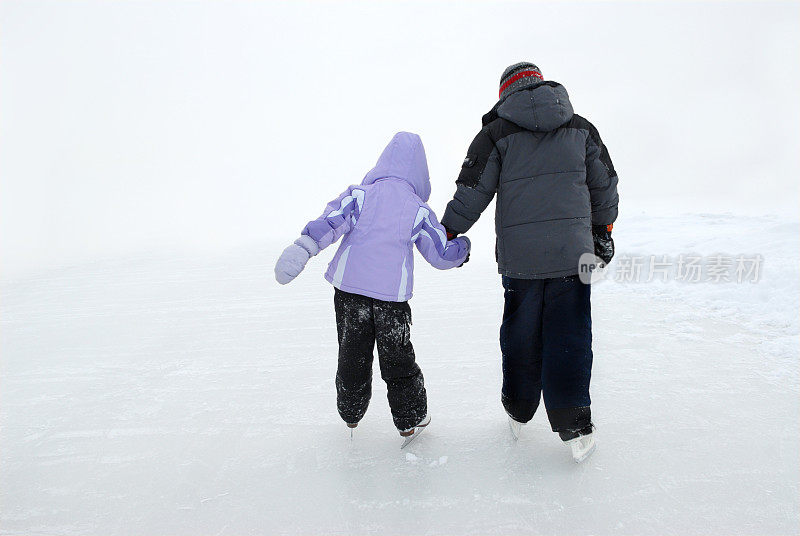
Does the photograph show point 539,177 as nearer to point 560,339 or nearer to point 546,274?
point 546,274

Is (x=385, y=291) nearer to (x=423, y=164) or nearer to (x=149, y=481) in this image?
(x=423, y=164)

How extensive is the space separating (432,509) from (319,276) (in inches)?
168

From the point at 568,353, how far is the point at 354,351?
35.5 inches

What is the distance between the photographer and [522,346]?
86.4 inches

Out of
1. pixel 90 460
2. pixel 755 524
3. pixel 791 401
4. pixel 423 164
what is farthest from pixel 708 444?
pixel 90 460

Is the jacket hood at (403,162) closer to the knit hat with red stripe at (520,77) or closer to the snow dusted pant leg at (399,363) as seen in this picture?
the knit hat with red stripe at (520,77)

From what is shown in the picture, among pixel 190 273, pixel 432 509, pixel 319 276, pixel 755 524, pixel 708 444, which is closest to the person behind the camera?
pixel 755 524

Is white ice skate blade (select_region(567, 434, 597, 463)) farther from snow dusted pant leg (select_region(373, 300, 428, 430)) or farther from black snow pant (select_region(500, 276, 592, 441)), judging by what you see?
snow dusted pant leg (select_region(373, 300, 428, 430))

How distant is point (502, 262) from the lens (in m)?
2.21

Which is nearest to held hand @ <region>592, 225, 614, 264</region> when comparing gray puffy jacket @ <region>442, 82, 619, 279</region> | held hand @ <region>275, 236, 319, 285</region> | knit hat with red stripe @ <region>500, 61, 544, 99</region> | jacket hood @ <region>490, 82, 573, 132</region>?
gray puffy jacket @ <region>442, 82, 619, 279</region>

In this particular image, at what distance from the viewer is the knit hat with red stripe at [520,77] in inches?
83.6

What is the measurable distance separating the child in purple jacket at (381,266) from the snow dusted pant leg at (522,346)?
0.33m

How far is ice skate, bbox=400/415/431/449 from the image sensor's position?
7.48 ft

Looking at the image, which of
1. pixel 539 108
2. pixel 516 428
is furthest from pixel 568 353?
pixel 539 108
